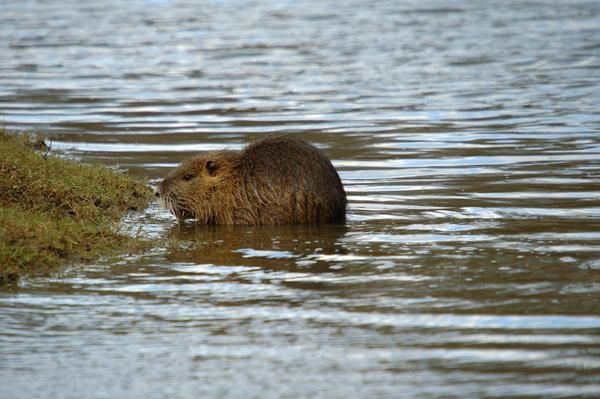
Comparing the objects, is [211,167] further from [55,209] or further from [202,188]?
[55,209]

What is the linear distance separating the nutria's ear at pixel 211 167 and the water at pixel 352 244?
1.51 ft

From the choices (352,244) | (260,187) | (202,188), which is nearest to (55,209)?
(202,188)

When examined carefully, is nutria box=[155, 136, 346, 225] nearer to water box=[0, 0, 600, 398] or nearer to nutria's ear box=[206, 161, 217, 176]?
nutria's ear box=[206, 161, 217, 176]

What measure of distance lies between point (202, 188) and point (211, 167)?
0.53 feet

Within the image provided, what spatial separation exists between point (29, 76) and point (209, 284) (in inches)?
449

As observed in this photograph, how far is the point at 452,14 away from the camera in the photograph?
23250 millimetres

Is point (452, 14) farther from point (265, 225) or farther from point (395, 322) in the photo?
point (395, 322)

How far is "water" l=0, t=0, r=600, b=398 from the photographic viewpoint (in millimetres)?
4773

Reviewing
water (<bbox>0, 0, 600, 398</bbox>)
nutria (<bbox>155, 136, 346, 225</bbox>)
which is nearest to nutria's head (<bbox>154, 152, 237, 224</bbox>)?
nutria (<bbox>155, 136, 346, 225</bbox>)

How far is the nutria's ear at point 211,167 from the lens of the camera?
8211 mm

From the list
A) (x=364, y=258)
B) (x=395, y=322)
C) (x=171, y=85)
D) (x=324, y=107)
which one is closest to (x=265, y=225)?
(x=364, y=258)

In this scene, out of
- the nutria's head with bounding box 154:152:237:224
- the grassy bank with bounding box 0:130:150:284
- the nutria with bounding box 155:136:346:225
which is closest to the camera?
the grassy bank with bounding box 0:130:150:284

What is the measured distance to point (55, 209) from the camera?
301 inches

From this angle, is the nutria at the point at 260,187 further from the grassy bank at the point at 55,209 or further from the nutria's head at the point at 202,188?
the grassy bank at the point at 55,209
